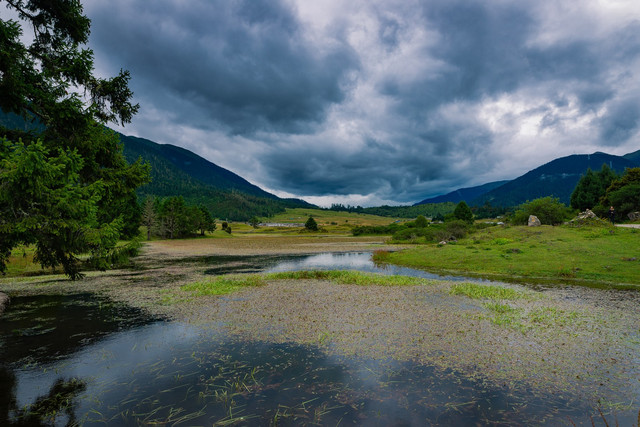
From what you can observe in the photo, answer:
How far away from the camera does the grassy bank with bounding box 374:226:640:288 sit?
23.6 m

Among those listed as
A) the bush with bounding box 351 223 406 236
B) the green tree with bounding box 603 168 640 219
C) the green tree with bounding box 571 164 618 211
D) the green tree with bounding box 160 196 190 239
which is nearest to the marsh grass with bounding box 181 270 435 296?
the green tree with bounding box 603 168 640 219

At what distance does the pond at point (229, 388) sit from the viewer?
22.7ft

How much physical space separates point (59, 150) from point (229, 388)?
11.5m

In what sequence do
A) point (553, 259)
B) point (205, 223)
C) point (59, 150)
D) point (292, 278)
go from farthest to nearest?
point (205, 223)
point (553, 259)
point (292, 278)
point (59, 150)

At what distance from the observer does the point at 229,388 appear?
8.20 m

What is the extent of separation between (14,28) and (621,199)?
80.5 meters

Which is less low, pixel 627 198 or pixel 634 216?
pixel 627 198

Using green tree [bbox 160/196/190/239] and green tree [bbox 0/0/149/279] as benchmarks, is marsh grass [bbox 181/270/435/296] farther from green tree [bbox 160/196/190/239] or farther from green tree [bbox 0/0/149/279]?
green tree [bbox 160/196/190/239]

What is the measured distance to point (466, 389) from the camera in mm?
8125

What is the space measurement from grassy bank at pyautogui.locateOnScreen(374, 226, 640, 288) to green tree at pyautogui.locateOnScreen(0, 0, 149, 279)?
28342mm

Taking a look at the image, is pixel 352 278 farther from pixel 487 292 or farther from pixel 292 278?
pixel 487 292

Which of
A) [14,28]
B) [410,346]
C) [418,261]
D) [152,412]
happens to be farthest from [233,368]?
[418,261]

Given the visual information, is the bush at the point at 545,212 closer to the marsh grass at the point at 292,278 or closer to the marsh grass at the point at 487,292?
the marsh grass at the point at 292,278

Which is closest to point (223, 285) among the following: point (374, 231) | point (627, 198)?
point (627, 198)
